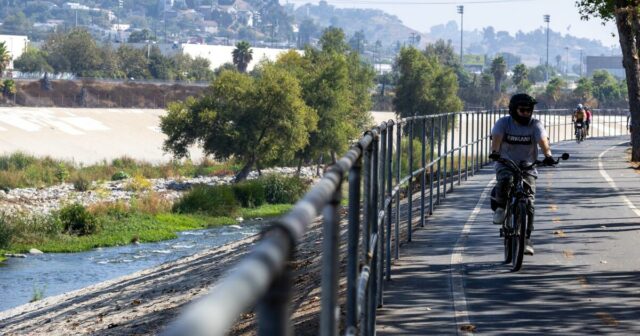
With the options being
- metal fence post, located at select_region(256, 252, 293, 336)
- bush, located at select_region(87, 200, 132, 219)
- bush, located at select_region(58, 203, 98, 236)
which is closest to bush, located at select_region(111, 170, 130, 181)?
bush, located at select_region(87, 200, 132, 219)

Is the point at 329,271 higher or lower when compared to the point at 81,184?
higher

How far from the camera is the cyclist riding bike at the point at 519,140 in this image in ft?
47.9

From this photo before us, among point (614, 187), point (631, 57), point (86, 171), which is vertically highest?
point (631, 57)

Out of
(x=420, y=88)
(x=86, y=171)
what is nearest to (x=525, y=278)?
(x=86, y=171)

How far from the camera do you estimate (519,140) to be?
14.7 meters

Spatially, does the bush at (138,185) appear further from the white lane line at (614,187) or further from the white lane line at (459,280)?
the white lane line at (459,280)

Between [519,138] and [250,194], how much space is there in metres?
54.7

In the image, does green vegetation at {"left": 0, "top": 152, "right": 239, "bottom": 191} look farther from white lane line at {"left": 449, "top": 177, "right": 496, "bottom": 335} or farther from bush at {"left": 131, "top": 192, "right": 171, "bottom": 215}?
white lane line at {"left": 449, "top": 177, "right": 496, "bottom": 335}

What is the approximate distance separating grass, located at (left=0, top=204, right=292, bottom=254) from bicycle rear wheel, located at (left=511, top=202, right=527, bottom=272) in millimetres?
33166

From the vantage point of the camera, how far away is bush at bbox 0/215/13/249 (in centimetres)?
4684

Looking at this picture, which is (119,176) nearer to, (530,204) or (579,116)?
(579,116)

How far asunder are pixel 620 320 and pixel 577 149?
44.3 meters

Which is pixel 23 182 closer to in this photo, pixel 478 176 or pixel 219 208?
pixel 219 208

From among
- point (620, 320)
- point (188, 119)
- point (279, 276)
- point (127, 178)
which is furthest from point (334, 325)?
point (127, 178)
